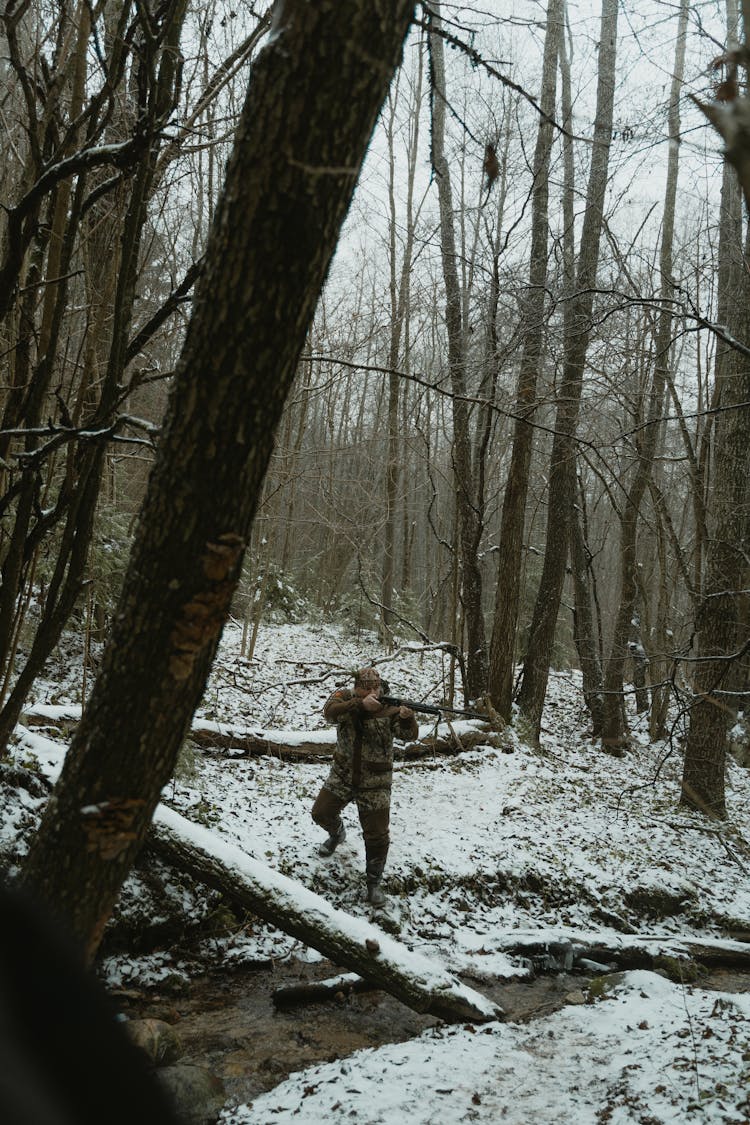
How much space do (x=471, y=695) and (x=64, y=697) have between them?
6401 millimetres

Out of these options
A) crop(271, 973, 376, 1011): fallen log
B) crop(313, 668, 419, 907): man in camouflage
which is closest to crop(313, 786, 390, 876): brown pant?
crop(313, 668, 419, 907): man in camouflage

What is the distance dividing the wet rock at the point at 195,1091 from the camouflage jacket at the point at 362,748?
258cm

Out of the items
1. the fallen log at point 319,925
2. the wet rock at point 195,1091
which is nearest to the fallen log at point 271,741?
the fallen log at point 319,925

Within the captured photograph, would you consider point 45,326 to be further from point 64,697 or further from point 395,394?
point 395,394

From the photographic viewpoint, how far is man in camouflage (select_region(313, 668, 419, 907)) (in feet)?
20.6

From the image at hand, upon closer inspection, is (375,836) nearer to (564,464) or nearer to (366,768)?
(366,768)

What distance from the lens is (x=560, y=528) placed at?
12359mm

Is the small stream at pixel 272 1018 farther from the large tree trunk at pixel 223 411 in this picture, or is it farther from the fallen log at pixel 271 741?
the large tree trunk at pixel 223 411

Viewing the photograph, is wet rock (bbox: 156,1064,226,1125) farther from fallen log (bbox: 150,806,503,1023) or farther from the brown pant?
the brown pant

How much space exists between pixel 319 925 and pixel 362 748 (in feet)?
5.26

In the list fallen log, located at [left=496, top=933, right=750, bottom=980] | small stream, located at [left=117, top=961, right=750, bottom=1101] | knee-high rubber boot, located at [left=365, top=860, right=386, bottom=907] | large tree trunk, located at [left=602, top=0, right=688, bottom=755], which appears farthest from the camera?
large tree trunk, located at [left=602, top=0, right=688, bottom=755]

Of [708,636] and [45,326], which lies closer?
[45,326]

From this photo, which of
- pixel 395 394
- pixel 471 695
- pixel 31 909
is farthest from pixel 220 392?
pixel 395 394

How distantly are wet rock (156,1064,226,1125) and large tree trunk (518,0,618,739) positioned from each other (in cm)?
823
